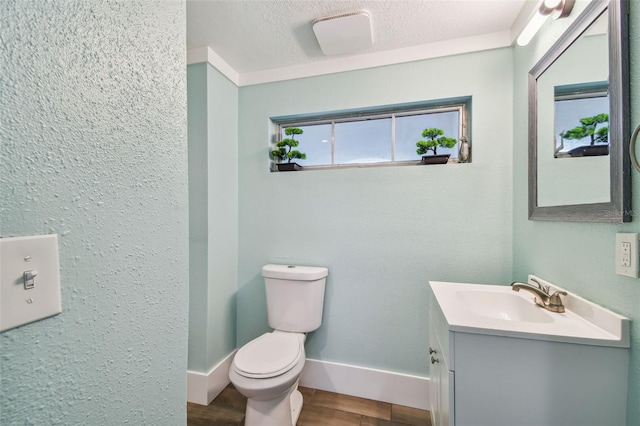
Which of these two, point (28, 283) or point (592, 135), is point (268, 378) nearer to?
point (28, 283)

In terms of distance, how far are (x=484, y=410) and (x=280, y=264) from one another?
1.36m

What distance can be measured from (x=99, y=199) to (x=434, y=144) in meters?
1.66

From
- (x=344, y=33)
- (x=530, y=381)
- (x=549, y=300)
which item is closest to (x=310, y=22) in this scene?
(x=344, y=33)

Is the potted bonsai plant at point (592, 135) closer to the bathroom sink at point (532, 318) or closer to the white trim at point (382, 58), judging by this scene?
the bathroom sink at point (532, 318)

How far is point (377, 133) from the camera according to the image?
1.85m

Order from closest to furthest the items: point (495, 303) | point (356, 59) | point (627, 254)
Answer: point (627, 254), point (495, 303), point (356, 59)

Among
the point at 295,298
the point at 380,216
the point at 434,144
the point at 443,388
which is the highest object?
the point at 434,144

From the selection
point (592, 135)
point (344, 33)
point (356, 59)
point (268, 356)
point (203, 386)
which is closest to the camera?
point (592, 135)

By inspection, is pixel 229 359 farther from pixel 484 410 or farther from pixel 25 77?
pixel 25 77

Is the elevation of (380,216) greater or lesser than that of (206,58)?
lesser

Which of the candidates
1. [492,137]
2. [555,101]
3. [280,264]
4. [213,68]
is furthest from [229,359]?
[555,101]

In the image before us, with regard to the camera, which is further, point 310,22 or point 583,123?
point 310,22

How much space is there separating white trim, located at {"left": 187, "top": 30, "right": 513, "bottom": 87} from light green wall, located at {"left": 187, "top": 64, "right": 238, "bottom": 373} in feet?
0.29

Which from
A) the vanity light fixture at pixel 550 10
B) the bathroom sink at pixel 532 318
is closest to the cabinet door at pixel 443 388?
the bathroom sink at pixel 532 318
